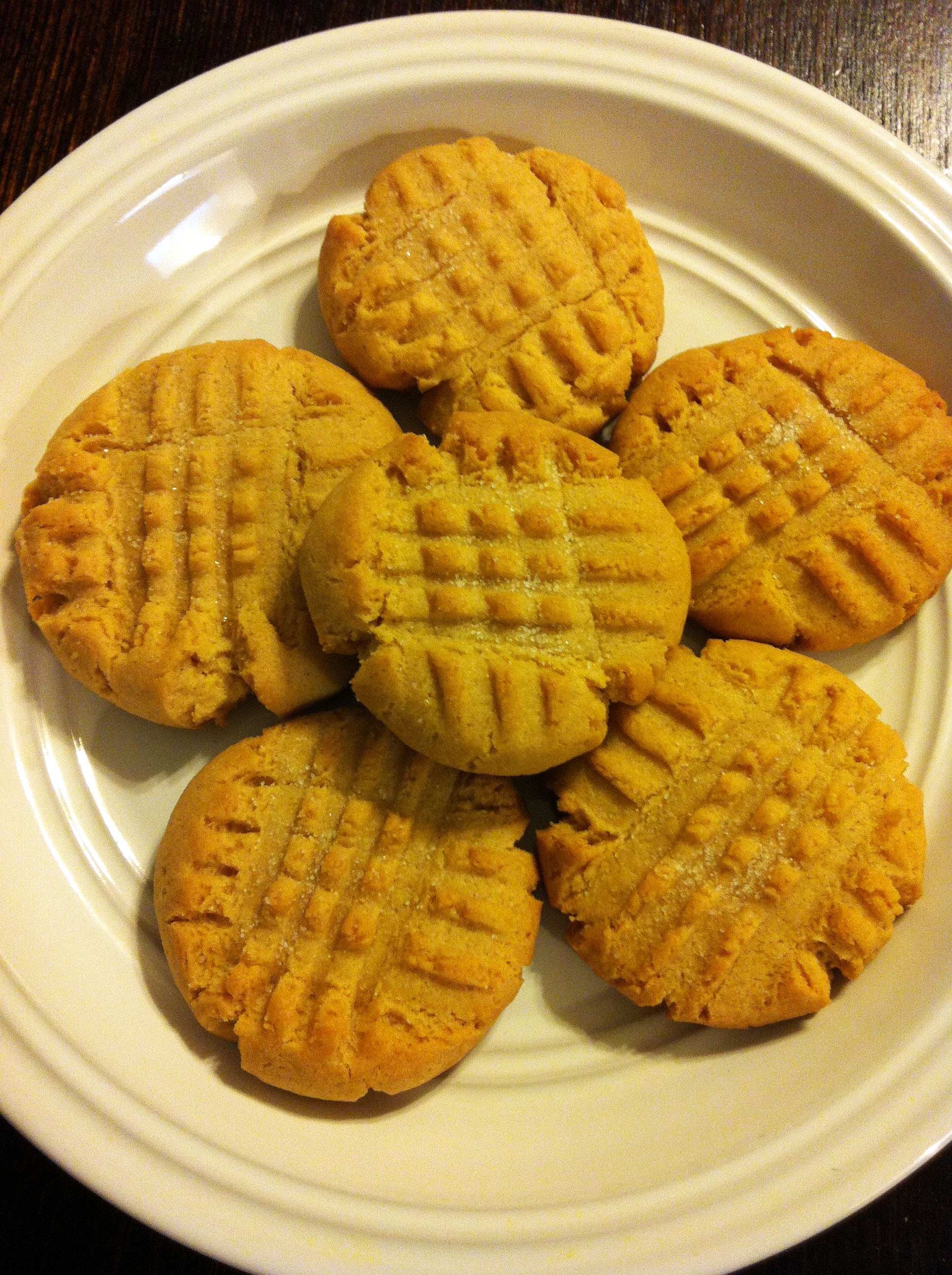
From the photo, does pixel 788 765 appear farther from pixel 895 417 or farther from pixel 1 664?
pixel 1 664

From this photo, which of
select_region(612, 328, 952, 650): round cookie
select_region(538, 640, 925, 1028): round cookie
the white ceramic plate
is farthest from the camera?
select_region(612, 328, 952, 650): round cookie

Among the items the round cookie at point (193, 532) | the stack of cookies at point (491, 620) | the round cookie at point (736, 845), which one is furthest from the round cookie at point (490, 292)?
the round cookie at point (736, 845)

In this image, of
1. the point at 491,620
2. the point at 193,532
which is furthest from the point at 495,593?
the point at 193,532

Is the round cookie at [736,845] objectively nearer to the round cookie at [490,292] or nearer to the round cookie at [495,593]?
the round cookie at [495,593]

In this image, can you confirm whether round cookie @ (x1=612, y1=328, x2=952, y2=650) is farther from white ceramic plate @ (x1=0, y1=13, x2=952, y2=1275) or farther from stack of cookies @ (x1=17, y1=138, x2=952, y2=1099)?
white ceramic plate @ (x1=0, y1=13, x2=952, y2=1275)

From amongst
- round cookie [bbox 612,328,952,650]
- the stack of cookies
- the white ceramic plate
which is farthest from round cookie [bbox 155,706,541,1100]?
round cookie [bbox 612,328,952,650]
